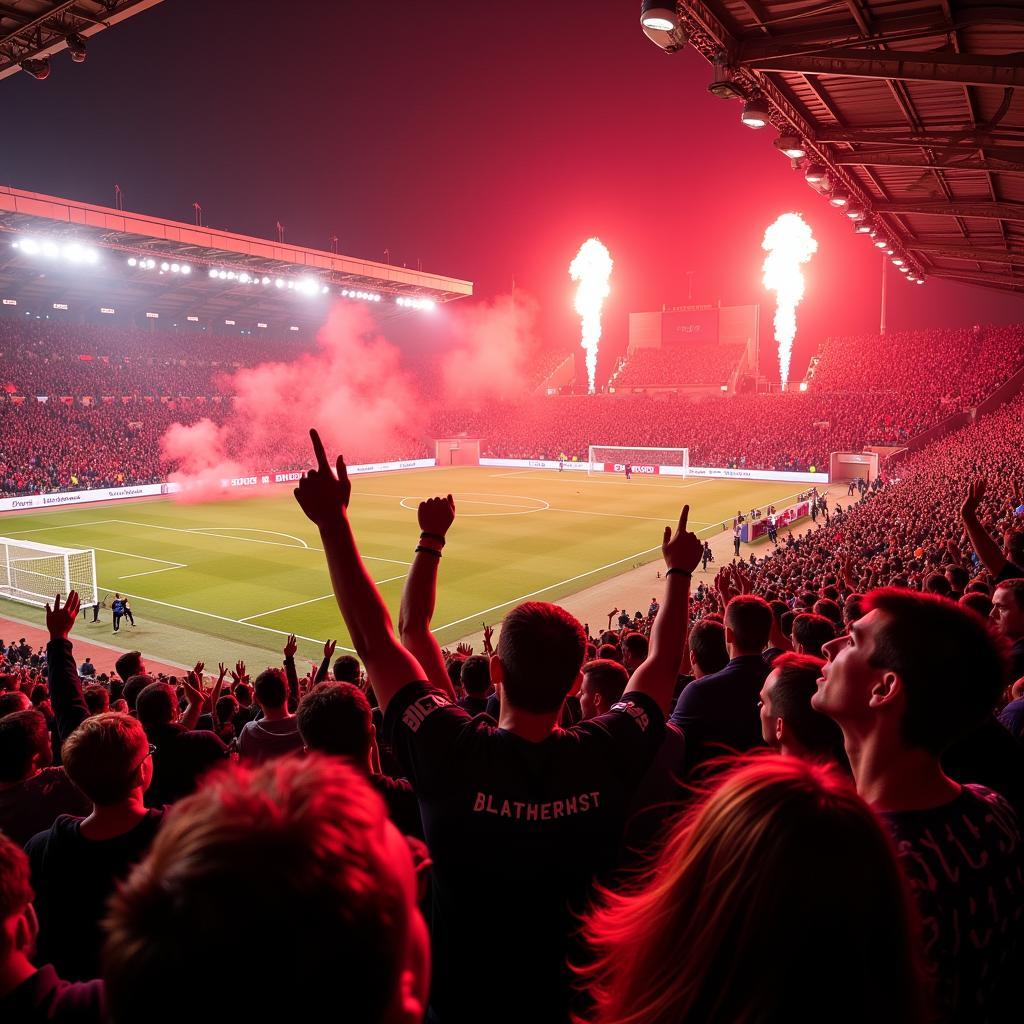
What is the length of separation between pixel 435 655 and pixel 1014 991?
2313 millimetres

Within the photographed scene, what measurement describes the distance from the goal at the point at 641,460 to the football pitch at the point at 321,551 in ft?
21.2

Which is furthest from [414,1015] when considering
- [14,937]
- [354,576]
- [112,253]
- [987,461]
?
[112,253]

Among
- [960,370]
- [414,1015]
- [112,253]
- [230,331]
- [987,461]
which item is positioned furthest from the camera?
[230,331]

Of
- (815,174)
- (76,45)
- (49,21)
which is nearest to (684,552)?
(815,174)

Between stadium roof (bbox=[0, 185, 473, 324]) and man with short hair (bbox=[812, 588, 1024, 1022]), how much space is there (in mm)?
49985

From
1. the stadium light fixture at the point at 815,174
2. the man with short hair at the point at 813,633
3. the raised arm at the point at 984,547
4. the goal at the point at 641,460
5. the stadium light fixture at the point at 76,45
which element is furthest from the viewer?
the goal at the point at 641,460

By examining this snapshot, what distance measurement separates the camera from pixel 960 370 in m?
62.4

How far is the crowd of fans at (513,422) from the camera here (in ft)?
176

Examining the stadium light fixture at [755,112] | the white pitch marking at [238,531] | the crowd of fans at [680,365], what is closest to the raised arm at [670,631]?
the stadium light fixture at [755,112]

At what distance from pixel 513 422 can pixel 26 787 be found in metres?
77.8

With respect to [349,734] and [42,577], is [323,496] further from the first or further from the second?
[42,577]

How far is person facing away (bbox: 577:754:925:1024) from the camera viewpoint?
1380 millimetres

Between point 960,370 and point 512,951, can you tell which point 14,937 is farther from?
point 960,370

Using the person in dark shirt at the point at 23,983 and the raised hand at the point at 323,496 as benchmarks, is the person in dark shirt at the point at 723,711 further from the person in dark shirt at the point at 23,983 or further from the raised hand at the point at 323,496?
the person in dark shirt at the point at 23,983
